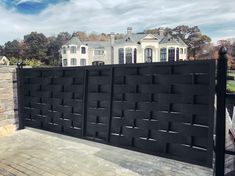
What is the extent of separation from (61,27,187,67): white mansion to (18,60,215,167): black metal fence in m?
25.8

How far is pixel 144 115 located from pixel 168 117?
311 millimetres

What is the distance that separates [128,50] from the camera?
30.9 metres

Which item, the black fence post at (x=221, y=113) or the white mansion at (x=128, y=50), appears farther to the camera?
the white mansion at (x=128, y=50)

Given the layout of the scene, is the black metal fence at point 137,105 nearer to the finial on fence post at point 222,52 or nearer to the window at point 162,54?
the finial on fence post at point 222,52

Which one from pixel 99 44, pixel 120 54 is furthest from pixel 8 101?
pixel 99 44

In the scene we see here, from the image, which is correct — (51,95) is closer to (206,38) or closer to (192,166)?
(192,166)

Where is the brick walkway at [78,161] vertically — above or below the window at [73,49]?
below

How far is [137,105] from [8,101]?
8.28ft

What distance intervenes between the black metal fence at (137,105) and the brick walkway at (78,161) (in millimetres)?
129

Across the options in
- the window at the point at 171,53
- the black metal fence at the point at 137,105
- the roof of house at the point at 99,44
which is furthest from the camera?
the roof of house at the point at 99,44

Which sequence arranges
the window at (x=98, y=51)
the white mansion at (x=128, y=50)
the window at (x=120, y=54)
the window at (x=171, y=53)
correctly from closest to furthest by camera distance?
the white mansion at (x=128, y=50)
the window at (x=171, y=53)
the window at (x=120, y=54)
the window at (x=98, y=51)

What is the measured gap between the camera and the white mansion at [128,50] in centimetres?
3034

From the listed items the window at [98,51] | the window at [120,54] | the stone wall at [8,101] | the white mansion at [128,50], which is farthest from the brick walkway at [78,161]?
the window at [98,51]

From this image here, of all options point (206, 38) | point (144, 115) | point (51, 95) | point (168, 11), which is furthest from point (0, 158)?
point (206, 38)
